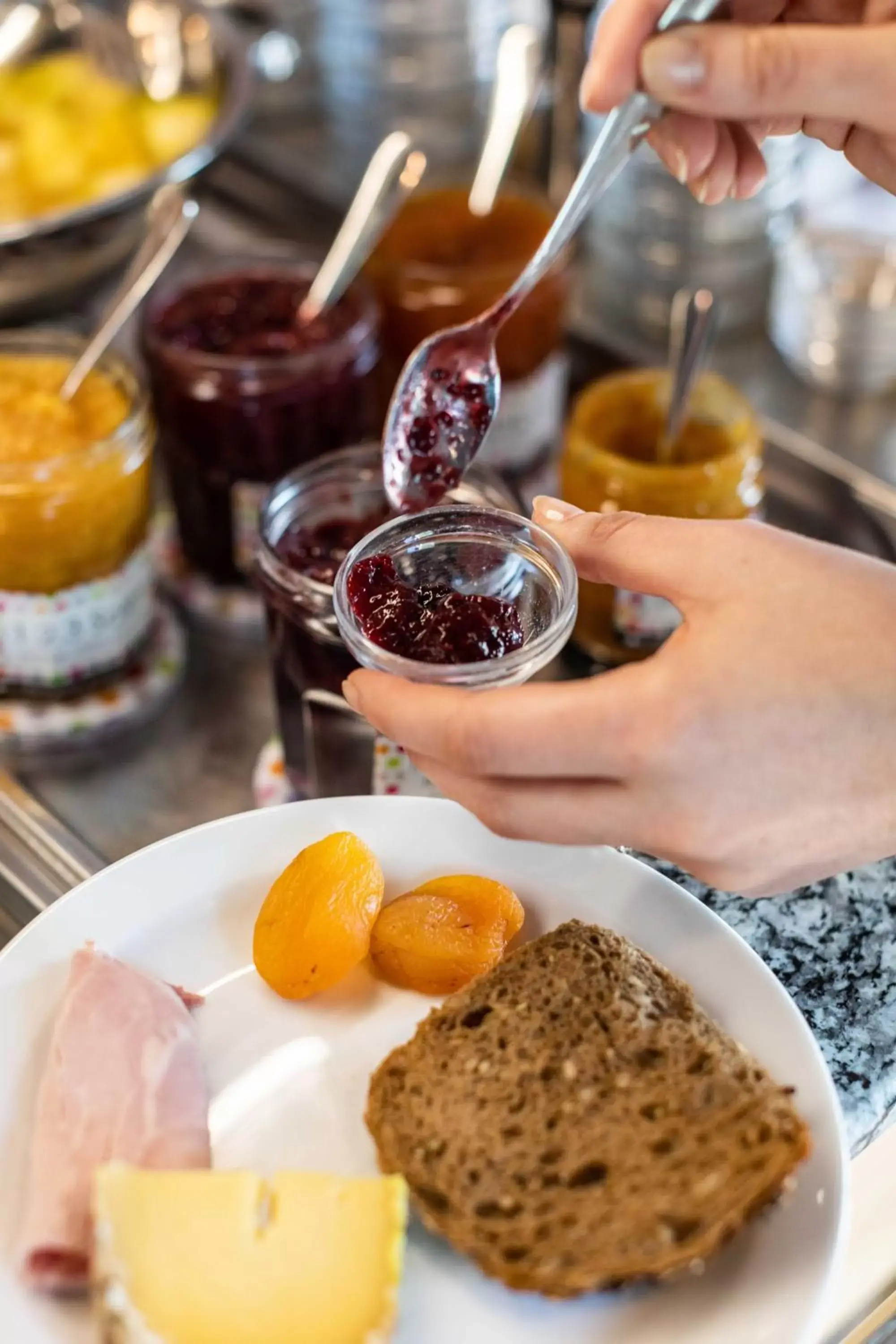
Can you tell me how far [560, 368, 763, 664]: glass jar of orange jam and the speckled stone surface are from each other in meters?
0.32

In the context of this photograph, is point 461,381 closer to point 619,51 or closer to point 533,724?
point 619,51

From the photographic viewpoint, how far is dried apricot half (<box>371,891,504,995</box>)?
854mm

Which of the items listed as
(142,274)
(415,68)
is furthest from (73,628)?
(415,68)

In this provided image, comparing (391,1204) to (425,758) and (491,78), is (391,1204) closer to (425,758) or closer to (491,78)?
(425,758)

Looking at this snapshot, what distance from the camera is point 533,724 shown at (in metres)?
0.68

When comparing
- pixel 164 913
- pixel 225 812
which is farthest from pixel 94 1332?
pixel 225 812

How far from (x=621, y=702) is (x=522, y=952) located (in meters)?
0.24

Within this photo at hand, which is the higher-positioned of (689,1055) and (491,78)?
(491,78)

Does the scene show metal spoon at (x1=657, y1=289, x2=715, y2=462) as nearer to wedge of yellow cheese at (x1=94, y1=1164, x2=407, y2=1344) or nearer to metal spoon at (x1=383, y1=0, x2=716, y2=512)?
metal spoon at (x1=383, y1=0, x2=716, y2=512)

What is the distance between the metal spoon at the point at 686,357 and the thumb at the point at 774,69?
0.31 m

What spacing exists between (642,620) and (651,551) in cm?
49

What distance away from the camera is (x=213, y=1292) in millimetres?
660

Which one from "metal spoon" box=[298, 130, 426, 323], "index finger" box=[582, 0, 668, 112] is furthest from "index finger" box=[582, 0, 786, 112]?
"metal spoon" box=[298, 130, 426, 323]

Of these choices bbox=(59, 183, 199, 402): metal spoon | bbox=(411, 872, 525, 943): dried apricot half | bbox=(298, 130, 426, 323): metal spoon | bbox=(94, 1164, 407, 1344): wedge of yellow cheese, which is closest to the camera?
bbox=(94, 1164, 407, 1344): wedge of yellow cheese
